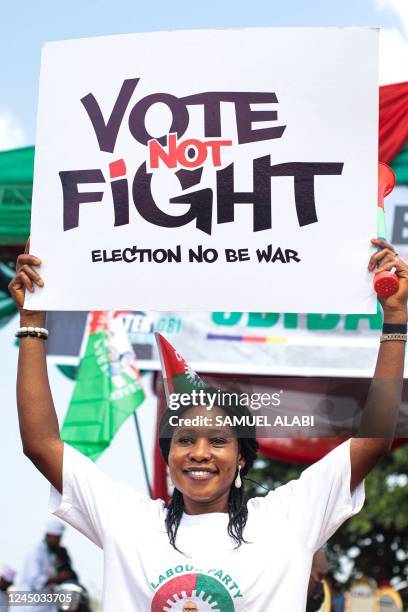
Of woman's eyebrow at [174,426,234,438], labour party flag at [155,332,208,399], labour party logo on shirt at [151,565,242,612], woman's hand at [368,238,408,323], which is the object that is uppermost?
woman's hand at [368,238,408,323]

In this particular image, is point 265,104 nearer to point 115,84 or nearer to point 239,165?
point 239,165

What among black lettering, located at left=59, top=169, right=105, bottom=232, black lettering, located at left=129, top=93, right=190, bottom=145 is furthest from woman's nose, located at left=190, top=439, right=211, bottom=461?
black lettering, located at left=129, top=93, right=190, bottom=145

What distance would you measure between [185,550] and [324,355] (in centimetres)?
517

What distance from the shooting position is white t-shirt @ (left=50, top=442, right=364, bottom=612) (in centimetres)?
266

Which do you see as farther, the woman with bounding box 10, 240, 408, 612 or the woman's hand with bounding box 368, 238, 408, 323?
the woman's hand with bounding box 368, 238, 408, 323

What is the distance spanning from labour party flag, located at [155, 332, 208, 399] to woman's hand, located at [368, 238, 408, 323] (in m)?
0.55

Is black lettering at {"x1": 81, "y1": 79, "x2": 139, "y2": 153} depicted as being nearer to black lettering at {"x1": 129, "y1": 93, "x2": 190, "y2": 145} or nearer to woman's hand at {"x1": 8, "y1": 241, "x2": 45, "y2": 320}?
black lettering at {"x1": 129, "y1": 93, "x2": 190, "y2": 145}

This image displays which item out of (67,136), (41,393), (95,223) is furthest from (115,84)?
(41,393)

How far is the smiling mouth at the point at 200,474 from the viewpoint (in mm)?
2795

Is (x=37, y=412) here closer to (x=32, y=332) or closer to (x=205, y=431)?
(x=32, y=332)

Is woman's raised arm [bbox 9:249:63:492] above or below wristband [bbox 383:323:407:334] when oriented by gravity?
below

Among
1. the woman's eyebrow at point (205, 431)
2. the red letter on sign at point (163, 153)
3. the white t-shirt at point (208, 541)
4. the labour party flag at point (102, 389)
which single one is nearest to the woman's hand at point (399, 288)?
the white t-shirt at point (208, 541)

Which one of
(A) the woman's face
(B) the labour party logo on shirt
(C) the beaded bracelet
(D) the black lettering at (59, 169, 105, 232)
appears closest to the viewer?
(B) the labour party logo on shirt

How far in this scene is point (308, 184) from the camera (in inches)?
121
